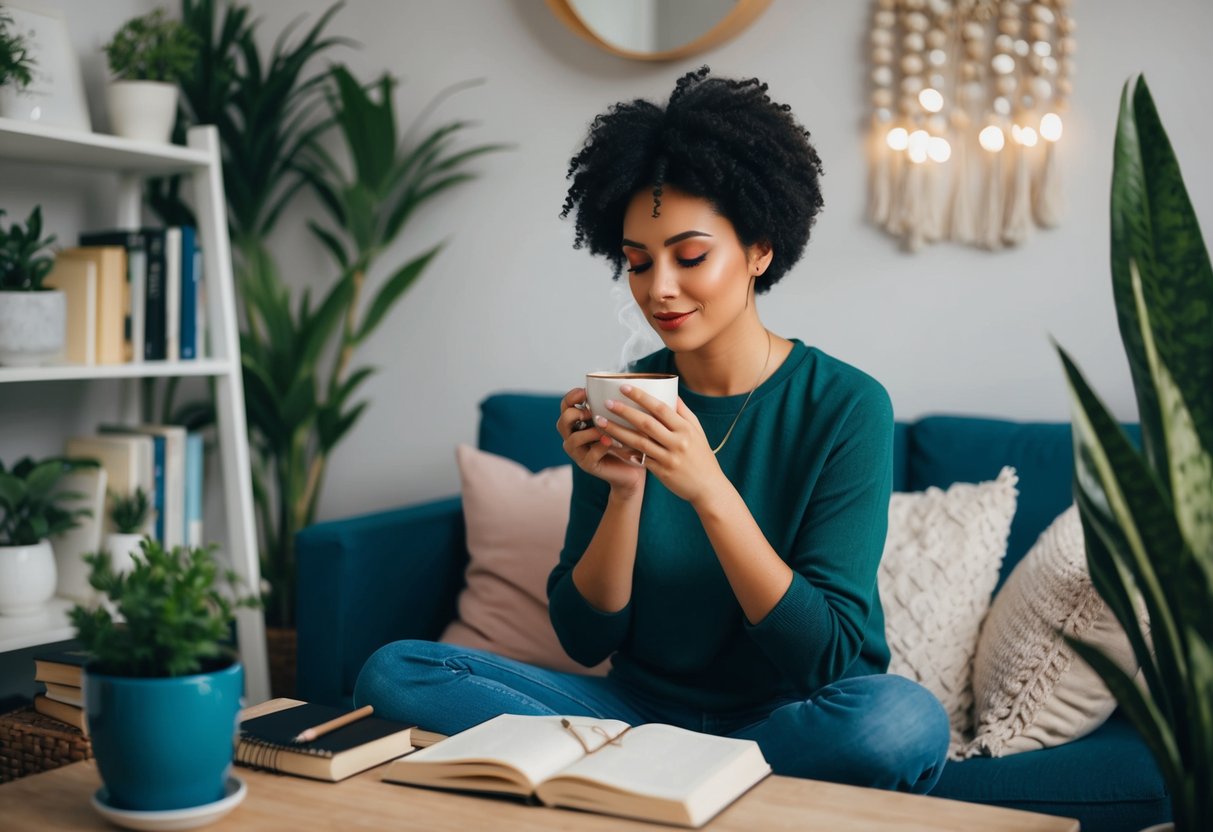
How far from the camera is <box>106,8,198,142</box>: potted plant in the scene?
7.77 feet

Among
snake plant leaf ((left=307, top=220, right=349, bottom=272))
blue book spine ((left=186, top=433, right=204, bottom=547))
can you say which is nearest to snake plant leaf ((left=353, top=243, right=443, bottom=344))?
snake plant leaf ((left=307, top=220, right=349, bottom=272))

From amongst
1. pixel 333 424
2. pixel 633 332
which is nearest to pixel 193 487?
pixel 333 424

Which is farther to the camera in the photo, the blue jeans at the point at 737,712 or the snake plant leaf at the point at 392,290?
the snake plant leaf at the point at 392,290

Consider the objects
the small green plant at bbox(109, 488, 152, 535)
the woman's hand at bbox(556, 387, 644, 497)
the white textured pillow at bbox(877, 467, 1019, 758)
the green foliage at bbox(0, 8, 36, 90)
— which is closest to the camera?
the woman's hand at bbox(556, 387, 644, 497)

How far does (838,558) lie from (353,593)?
894 mm

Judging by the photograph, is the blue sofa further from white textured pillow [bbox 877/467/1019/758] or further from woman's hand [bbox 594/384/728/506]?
woman's hand [bbox 594/384/728/506]

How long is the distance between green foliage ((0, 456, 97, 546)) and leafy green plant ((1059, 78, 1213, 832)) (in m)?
1.90

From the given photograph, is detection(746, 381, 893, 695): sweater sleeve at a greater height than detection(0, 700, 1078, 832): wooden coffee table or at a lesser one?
greater

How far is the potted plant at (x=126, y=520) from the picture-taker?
7.52ft

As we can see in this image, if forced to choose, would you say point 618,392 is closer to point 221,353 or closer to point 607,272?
point 607,272

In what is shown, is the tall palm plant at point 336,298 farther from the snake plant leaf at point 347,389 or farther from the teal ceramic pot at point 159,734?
the teal ceramic pot at point 159,734

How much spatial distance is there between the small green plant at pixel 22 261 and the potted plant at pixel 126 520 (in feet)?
1.49

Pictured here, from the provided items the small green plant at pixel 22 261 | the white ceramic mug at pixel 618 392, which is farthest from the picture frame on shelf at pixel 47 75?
the white ceramic mug at pixel 618 392

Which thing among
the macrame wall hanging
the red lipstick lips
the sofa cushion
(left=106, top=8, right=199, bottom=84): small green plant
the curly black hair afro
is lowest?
the sofa cushion
